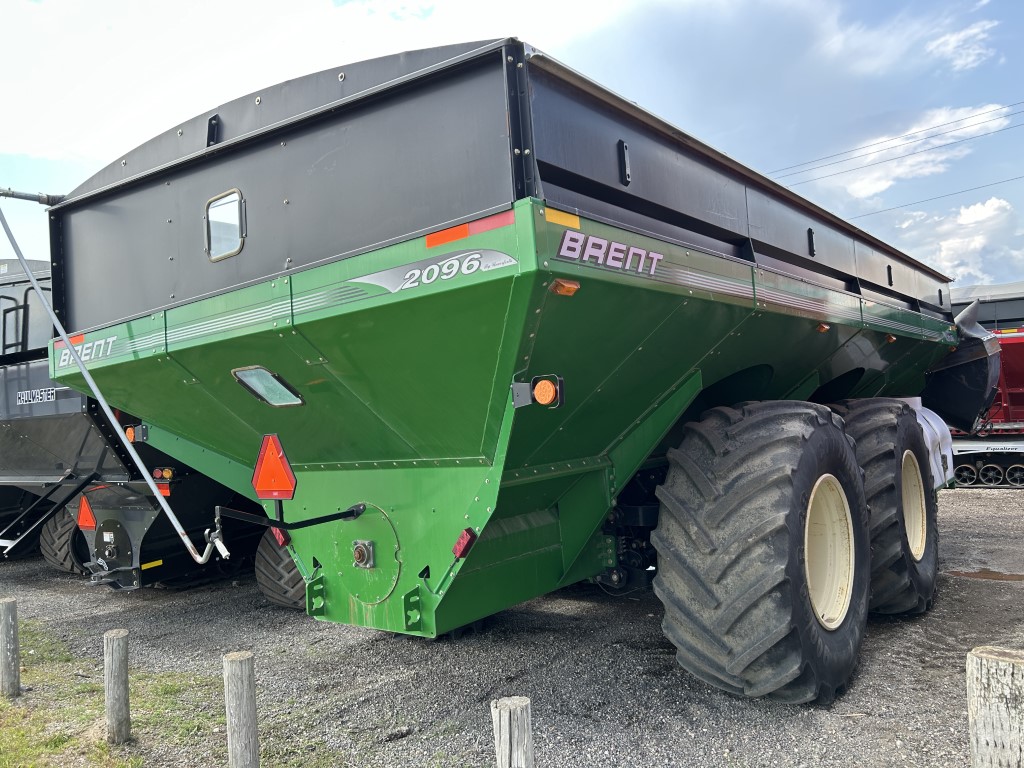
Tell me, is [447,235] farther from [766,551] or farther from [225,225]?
[766,551]

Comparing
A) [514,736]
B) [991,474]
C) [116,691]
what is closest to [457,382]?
[514,736]

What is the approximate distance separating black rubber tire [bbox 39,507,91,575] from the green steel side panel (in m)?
3.69

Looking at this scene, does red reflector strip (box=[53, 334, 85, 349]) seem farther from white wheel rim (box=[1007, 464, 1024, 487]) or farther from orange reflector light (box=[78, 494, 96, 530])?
white wheel rim (box=[1007, 464, 1024, 487])

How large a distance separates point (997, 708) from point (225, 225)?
11.7 feet

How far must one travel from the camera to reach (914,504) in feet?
18.5

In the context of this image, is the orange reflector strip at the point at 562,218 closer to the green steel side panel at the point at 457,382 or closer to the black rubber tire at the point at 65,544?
the green steel side panel at the point at 457,382

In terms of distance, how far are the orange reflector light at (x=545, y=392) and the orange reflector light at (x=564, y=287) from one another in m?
0.40

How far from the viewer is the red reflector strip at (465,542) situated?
3.44 m

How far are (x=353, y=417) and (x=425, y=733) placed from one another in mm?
1493

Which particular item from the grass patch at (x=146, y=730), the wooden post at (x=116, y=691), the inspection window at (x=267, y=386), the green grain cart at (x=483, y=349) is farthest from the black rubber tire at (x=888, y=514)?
the wooden post at (x=116, y=691)

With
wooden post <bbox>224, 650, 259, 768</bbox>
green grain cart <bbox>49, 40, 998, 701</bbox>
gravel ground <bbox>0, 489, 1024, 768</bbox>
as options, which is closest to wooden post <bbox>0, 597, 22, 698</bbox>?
gravel ground <bbox>0, 489, 1024, 768</bbox>

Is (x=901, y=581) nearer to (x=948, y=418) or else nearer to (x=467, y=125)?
(x=467, y=125)

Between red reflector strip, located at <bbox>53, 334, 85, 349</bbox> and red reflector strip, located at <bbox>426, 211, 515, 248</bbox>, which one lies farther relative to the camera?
red reflector strip, located at <bbox>53, 334, 85, 349</bbox>

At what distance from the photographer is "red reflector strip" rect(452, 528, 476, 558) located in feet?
11.3
